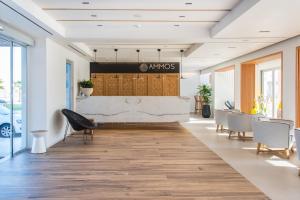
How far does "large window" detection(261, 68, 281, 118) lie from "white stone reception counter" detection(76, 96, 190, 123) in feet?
15.2

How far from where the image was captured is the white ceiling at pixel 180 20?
5469 millimetres

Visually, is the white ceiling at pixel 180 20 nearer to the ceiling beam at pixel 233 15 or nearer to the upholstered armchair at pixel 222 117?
the ceiling beam at pixel 233 15

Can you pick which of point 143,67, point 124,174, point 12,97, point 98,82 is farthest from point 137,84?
point 124,174

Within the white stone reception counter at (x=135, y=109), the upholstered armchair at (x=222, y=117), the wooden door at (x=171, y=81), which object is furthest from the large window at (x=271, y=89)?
the white stone reception counter at (x=135, y=109)

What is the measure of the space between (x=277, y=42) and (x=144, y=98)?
479cm

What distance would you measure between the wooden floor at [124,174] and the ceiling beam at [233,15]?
9.37 feet

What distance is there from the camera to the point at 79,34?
763 cm

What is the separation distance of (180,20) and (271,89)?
8.20 meters

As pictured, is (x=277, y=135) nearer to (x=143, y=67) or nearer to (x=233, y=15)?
(x=233, y=15)

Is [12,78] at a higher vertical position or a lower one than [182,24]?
lower

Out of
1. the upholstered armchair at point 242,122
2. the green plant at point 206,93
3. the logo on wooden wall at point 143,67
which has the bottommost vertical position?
the upholstered armchair at point 242,122

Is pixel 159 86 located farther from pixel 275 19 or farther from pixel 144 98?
pixel 275 19

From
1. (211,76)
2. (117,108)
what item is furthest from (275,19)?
(211,76)

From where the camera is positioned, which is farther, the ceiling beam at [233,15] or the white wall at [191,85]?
the white wall at [191,85]
